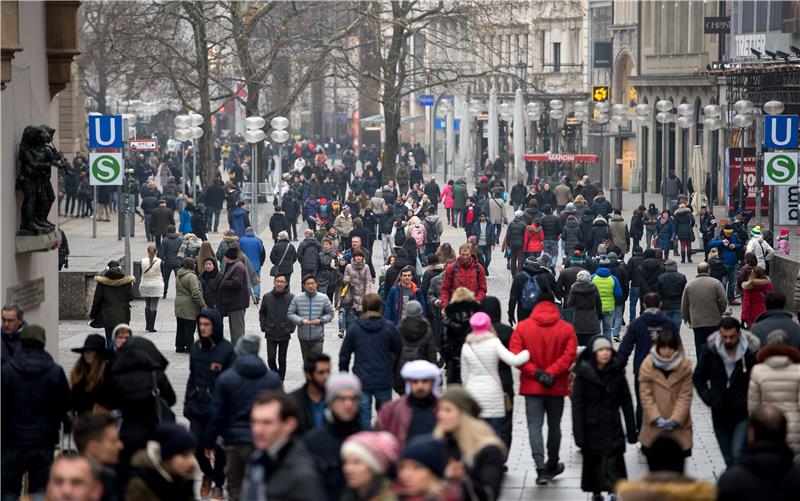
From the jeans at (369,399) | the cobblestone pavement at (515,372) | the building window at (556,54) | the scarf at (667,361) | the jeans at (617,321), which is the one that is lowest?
the cobblestone pavement at (515,372)

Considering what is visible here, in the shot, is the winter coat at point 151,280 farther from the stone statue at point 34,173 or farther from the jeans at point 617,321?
the stone statue at point 34,173

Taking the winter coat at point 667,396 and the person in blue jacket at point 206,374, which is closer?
the winter coat at point 667,396

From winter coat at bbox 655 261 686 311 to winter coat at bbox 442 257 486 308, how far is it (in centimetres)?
305

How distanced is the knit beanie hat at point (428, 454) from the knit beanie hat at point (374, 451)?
0.10 meters

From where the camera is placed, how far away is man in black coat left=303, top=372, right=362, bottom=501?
30.7ft

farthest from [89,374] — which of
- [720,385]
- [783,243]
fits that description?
[783,243]

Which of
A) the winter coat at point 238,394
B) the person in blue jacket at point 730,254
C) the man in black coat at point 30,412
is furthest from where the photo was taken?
the person in blue jacket at point 730,254

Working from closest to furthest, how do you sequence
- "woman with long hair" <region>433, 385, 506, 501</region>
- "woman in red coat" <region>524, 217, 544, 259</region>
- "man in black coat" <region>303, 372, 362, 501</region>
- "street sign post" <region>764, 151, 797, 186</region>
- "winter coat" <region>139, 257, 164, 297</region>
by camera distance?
"woman with long hair" <region>433, 385, 506, 501</region>, "man in black coat" <region>303, 372, 362, 501</region>, "winter coat" <region>139, 257, 164, 297</region>, "street sign post" <region>764, 151, 797, 186</region>, "woman in red coat" <region>524, 217, 544, 259</region>

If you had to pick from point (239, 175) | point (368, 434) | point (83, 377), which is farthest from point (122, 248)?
point (368, 434)

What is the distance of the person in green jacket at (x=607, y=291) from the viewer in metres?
22.5

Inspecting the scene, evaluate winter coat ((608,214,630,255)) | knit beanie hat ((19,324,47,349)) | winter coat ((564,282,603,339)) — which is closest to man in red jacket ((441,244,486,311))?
winter coat ((564,282,603,339))

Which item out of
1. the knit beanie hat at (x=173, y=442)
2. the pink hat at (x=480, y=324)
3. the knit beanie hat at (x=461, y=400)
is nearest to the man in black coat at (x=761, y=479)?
the knit beanie hat at (x=461, y=400)

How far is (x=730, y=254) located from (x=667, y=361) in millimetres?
15900

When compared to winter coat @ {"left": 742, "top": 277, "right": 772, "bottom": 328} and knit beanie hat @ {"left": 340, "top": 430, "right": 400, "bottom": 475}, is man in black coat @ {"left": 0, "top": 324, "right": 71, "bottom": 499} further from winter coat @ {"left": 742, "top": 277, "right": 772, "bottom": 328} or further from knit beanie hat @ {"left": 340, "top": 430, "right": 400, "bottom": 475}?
winter coat @ {"left": 742, "top": 277, "right": 772, "bottom": 328}
